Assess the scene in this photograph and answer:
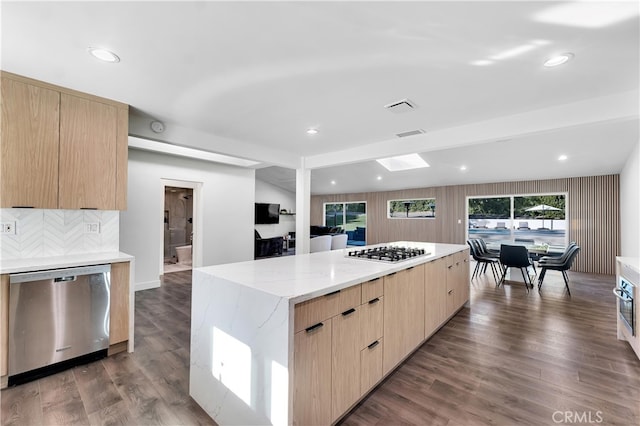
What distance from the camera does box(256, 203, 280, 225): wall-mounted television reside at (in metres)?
9.40

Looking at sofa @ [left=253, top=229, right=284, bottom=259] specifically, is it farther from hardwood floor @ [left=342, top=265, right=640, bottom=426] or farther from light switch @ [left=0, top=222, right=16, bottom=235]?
hardwood floor @ [left=342, top=265, right=640, bottom=426]

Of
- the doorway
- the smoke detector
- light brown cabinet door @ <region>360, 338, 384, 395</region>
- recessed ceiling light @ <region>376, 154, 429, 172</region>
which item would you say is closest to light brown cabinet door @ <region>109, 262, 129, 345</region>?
the smoke detector

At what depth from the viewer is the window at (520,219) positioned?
6699 millimetres

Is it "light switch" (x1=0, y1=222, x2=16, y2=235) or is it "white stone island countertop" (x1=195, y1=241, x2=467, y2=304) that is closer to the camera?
"white stone island countertop" (x1=195, y1=241, x2=467, y2=304)

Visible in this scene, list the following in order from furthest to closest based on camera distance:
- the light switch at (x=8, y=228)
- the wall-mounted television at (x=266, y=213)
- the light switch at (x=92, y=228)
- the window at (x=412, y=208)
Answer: the wall-mounted television at (x=266, y=213) < the window at (x=412, y=208) < the light switch at (x=92, y=228) < the light switch at (x=8, y=228)

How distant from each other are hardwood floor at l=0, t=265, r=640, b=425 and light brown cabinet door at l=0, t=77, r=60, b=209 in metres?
1.46

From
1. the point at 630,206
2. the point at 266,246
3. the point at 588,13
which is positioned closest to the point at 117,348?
the point at 588,13

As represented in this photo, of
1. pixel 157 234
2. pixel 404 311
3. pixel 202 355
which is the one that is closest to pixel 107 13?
pixel 202 355

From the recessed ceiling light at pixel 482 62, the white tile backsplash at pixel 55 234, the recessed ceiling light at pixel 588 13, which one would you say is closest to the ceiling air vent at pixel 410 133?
the recessed ceiling light at pixel 482 62

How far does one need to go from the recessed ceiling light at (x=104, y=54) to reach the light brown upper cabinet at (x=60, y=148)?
0.80 metres

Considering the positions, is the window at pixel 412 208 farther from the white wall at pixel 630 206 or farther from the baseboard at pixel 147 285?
the baseboard at pixel 147 285

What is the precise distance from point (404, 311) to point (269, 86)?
7.24 ft

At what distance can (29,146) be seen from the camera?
2219 mm

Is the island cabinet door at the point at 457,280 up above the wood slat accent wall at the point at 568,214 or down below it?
below
